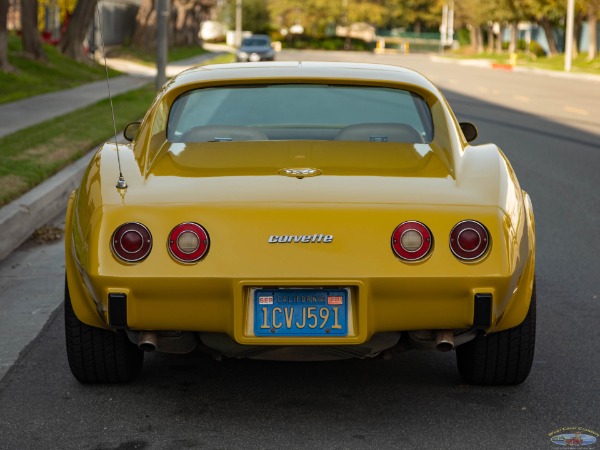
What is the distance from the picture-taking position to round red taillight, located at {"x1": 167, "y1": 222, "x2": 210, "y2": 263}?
4.46 metres

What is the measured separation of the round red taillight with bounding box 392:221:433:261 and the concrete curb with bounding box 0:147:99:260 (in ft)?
14.6

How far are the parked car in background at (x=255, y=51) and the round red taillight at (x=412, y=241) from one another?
4980 centimetres

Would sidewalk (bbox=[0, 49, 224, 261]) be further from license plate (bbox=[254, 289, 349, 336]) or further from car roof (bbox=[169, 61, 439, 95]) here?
license plate (bbox=[254, 289, 349, 336])

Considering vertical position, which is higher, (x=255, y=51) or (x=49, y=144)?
(x=49, y=144)

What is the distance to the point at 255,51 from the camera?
183 feet

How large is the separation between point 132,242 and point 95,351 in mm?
735

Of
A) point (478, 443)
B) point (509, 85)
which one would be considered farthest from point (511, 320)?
point (509, 85)

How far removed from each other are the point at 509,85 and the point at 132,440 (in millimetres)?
35035

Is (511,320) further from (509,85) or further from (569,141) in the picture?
(509,85)

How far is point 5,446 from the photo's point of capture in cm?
438

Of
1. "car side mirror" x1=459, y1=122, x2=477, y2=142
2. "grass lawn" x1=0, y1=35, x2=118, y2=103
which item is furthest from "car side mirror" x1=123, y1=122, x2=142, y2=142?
"grass lawn" x1=0, y1=35, x2=118, y2=103

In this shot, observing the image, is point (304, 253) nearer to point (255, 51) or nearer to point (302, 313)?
point (302, 313)

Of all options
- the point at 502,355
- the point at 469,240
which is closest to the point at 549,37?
the point at 502,355

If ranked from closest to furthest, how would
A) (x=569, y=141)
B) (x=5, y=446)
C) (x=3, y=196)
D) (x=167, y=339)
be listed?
1. (x=5, y=446)
2. (x=167, y=339)
3. (x=3, y=196)
4. (x=569, y=141)
